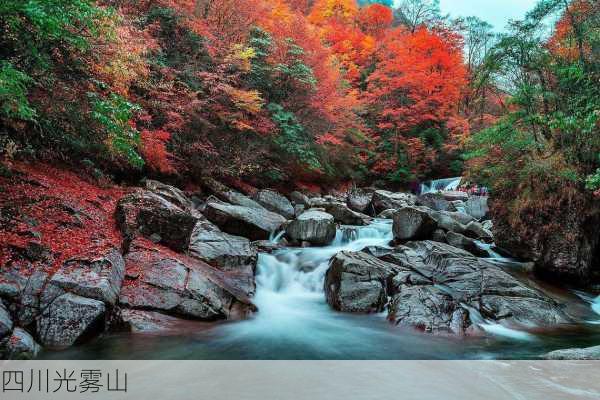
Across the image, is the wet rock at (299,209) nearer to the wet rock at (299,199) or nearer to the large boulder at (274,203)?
the large boulder at (274,203)

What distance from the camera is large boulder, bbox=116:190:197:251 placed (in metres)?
7.17

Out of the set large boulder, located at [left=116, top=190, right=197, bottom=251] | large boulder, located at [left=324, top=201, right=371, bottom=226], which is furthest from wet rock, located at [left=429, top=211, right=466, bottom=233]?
large boulder, located at [left=116, top=190, right=197, bottom=251]

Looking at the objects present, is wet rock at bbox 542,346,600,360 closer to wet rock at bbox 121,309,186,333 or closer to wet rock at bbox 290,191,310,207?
wet rock at bbox 121,309,186,333

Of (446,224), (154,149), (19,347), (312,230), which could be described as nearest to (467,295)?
(446,224)

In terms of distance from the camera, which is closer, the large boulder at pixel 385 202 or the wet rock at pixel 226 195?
the wet rock at pixel 226 195

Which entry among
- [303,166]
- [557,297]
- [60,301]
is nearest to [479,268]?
[557,297]

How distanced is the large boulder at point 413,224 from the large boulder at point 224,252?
4.68 m

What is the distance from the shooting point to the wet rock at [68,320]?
4.58 m

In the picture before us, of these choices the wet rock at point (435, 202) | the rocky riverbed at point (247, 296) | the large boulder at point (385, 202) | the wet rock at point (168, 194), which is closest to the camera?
the rocky riverbed at point (247, 296)

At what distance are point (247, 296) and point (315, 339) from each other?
200 cm

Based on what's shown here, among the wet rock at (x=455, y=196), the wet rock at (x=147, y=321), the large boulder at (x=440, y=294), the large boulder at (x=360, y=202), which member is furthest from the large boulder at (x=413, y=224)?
the wet rock at (x=455, y=196)

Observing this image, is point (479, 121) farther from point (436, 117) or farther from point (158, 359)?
point (158, 359)

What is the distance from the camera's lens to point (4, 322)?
4188 mm

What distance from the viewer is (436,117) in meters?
24.2
